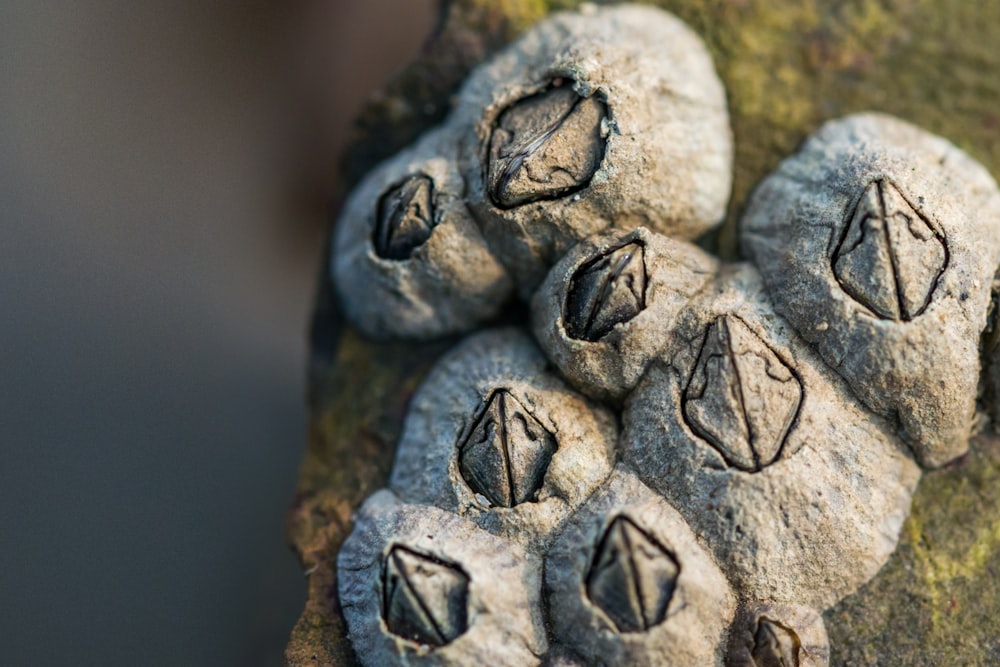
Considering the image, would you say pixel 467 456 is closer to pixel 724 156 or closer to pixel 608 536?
pixel 608 536

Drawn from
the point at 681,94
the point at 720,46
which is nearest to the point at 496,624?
the point at 681,94

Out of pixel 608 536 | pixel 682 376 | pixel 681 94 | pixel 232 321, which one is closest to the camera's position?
pixel 608 536

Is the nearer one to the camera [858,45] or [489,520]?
[489,520]

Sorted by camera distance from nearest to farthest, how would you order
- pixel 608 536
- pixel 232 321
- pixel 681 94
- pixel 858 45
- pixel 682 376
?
pixel 608 536
pixel 682 376
pixel 681 94
pixel 858 45
pixel 232 321

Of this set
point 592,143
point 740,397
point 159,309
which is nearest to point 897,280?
point 740,397

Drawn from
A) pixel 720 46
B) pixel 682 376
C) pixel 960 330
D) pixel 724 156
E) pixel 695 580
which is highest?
pixel 720 46

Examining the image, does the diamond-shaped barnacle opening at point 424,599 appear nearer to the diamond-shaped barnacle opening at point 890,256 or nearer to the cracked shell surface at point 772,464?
the cracked shell surface at point 772,464
